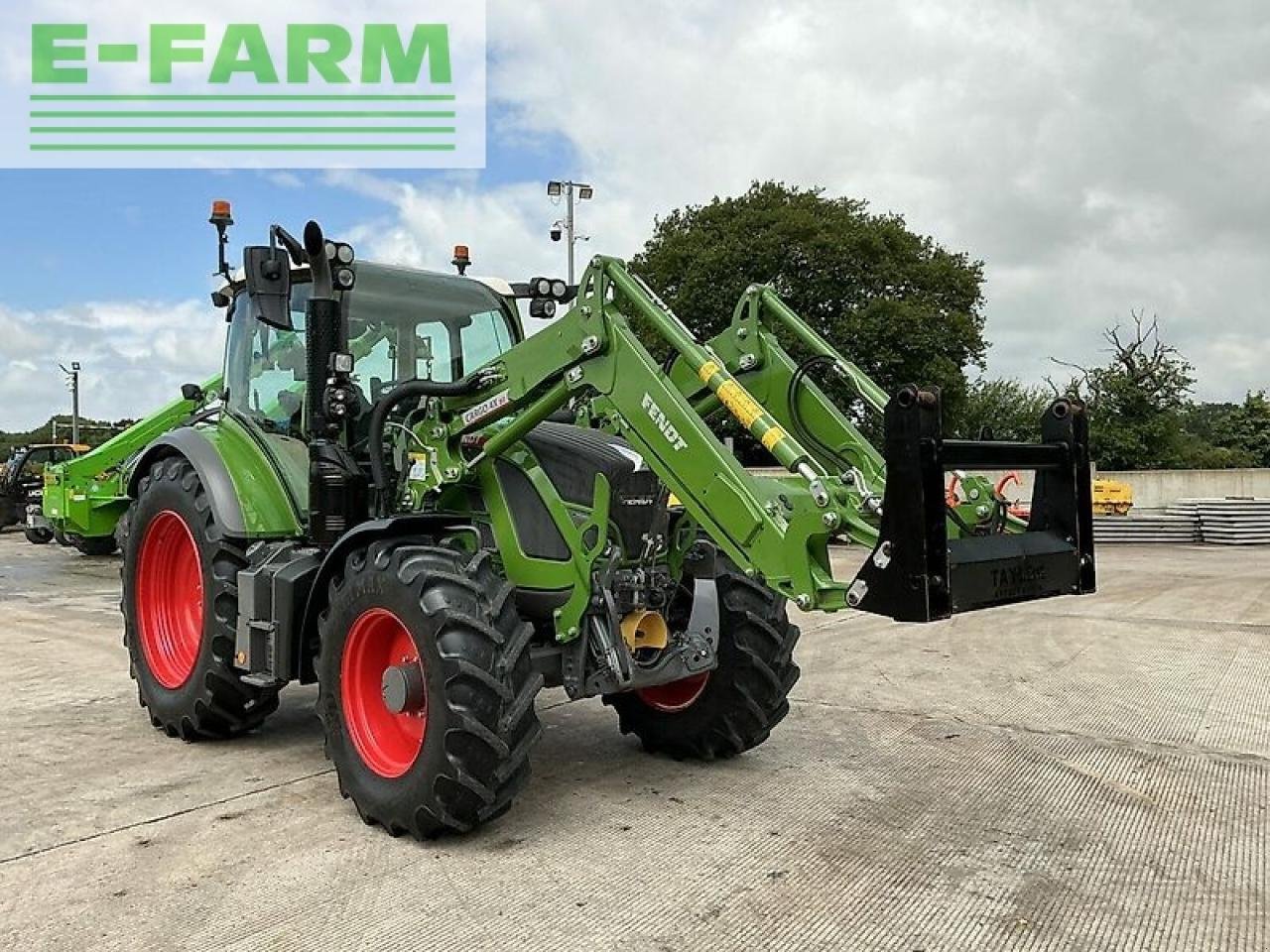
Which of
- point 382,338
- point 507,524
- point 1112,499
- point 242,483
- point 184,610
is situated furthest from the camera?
point 1112,499

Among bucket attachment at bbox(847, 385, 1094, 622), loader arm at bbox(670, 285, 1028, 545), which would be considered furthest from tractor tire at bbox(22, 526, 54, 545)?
bucket attachment at bbox(847, 385, 1094, 622)

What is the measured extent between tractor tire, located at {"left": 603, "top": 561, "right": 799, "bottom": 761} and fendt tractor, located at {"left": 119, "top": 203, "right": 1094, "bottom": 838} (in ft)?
0.04

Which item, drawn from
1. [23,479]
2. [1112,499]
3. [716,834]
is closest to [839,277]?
[1112,499]

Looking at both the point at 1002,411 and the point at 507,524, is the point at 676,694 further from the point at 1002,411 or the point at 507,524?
the point at 1002,411

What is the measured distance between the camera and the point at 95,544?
54.7 feet

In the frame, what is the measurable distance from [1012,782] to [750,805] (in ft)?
4.55

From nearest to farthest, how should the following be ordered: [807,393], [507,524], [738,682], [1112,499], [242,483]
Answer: [507,524] → [807,393] → [738,682] → [242,483] → [1112,499]

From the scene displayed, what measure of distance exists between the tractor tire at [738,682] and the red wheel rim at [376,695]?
4.72 feet

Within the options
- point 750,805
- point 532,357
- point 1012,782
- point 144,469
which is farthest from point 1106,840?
point 144,469

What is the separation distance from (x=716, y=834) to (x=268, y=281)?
3192 mm

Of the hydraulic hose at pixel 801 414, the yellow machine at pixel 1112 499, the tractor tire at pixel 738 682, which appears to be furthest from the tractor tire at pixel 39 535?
the yellow machine at pixel 1112 499

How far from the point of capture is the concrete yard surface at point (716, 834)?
3.54 metres

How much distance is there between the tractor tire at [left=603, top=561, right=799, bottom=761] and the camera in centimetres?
528

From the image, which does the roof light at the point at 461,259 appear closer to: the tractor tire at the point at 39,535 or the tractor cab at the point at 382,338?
the tractor cab at the point at 382,338
